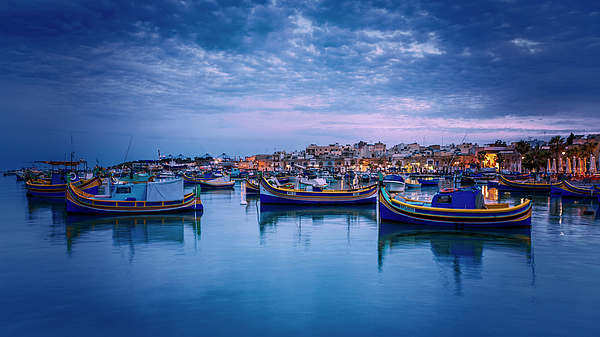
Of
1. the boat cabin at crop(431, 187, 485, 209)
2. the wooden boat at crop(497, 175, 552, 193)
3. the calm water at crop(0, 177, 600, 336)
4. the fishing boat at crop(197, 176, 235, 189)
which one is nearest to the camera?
the calm water at crop(0, 177, 600, 336)

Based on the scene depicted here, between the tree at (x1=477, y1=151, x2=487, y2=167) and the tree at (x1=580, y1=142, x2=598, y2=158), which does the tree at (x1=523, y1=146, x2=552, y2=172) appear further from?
the tree at (x1=477, y1=151, x2=487, y2=167)

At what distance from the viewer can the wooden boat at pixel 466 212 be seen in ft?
57.0

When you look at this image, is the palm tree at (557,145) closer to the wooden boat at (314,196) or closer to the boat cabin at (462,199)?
the wooden boat at (314,196)

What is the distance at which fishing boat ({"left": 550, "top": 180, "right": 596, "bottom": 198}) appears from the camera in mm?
34156

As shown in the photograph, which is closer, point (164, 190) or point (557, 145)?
point (164, 190)

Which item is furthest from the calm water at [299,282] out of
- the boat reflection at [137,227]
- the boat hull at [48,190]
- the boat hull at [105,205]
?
the boat hull at [48,190]

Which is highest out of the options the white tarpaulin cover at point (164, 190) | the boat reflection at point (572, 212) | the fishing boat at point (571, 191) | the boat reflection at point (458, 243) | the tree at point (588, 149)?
the tree at point (588, 149)

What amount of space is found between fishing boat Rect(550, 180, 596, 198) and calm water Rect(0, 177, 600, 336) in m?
19.3

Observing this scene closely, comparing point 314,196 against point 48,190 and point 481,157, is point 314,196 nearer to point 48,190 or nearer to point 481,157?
point 48,190

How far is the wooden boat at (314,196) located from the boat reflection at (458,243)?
33.1 ft

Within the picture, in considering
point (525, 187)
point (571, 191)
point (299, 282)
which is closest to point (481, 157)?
point (525, 187)

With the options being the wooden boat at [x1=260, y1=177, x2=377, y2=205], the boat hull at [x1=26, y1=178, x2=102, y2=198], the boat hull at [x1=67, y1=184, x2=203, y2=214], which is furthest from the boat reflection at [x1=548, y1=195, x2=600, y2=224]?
the boat hull at [x1=26, y1=178, x2=102, y2=198]

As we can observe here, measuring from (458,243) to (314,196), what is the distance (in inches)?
609

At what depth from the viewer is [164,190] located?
959 inches
